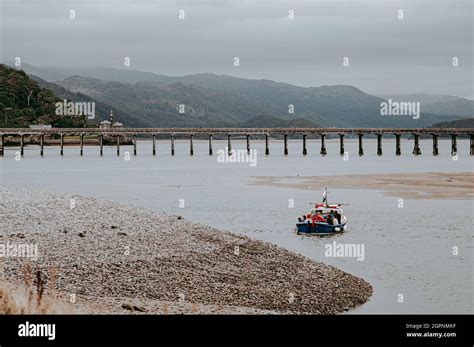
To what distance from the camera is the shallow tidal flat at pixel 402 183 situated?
7131 cm

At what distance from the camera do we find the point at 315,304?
Result: 24.5 m

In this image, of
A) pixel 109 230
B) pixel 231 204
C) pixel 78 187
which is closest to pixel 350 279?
pixel 109 230

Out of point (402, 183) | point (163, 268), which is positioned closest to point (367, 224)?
point (163, 268)

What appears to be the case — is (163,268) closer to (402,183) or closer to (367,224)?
(367,224)

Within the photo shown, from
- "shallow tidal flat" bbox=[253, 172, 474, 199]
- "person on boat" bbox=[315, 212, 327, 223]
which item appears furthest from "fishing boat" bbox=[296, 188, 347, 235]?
"shallow tidal flat" bbox=[253, 172, 474, 199]

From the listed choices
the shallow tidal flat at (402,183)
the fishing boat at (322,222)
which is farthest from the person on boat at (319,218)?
the shallow tidal flat at (402,183)

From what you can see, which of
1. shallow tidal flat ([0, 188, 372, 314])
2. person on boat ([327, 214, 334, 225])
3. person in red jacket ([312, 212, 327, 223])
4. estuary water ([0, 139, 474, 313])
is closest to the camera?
shallow tidal flat ([0, 188, 372, 314])

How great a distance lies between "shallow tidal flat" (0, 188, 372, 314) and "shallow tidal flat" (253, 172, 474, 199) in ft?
123

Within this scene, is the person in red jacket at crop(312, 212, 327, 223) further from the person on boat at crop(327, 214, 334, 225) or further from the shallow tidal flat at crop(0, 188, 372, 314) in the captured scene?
the shallow tidal flat at crop(0, 188, 372, 314)

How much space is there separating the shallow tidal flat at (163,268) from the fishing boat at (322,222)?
7.95 m

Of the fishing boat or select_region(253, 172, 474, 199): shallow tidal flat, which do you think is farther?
select_region(253, 172, 474, 199): shallow tidal flat

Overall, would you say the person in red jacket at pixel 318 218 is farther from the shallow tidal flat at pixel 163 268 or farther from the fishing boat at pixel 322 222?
the shallow tidal flat at pixel 163 268

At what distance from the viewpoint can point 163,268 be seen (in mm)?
26578

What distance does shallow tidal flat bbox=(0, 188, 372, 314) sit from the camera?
22.8m
